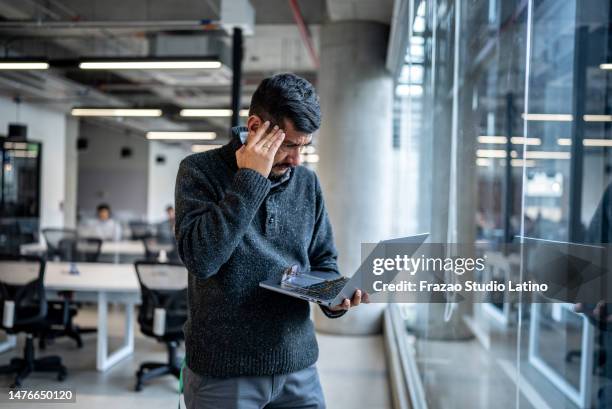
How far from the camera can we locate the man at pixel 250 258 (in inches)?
53.9

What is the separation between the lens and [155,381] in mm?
4934

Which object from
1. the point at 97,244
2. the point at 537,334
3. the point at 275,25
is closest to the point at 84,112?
the point at 97,244

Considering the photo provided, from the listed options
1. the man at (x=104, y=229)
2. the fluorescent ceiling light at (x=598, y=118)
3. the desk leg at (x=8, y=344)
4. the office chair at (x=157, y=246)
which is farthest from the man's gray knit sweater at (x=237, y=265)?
the man at (x=104, y=229)

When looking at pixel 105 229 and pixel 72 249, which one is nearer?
pixel 72 249

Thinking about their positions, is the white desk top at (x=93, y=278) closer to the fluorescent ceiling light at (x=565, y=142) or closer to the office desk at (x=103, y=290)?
the office desk at (x=103, y=290)

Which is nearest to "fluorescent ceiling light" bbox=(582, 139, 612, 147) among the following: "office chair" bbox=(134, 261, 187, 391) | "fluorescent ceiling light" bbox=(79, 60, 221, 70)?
"office chair" bbox=(134, 261, 187, 391)

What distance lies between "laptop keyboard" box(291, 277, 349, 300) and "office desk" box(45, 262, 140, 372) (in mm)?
3981

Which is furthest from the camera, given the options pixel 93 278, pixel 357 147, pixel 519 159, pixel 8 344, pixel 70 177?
pixel 70 177

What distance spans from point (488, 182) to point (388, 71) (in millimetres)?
1831

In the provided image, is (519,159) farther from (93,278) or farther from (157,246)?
(157,246)

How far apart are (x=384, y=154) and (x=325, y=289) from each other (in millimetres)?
5716

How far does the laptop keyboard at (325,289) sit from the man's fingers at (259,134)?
361 millimetres

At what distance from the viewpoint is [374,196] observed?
7.00 metres

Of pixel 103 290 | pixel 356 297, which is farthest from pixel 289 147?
pixel 103 290
